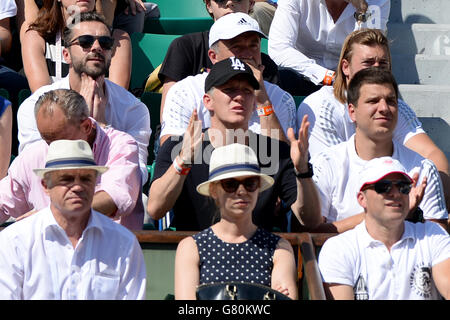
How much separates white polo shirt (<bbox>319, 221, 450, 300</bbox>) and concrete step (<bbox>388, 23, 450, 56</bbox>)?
3.38m

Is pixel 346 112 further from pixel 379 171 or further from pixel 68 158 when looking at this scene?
pixel 68 158

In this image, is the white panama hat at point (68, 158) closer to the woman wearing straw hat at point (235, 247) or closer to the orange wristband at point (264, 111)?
the woman wearing straw hat at point (235, 247)

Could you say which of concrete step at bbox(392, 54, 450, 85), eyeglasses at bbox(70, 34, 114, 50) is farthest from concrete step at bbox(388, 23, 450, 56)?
eyeglasses at bbox(70, 34, 114, 50)

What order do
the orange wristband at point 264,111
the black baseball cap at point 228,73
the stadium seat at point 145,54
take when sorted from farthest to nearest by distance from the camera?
the stadium seat at point 145,54 < the orange wristband at point 264,111 < the black baseball cap at point 228,73

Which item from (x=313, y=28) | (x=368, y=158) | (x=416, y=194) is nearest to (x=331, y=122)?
(x=368, y=158)

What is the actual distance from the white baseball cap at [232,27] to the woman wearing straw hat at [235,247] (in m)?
1.46

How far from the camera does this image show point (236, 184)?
4.23 metres

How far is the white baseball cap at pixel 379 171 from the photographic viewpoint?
14.2 ft

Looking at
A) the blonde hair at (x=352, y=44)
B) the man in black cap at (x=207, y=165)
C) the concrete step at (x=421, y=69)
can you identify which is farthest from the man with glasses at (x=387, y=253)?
the concrete step at (x=421, y=69)

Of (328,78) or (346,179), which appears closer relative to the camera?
(346,179)

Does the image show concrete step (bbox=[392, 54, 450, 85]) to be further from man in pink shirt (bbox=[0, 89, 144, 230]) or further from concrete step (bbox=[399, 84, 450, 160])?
man in pink shirt (bbox=[0, 89, 144, 230])

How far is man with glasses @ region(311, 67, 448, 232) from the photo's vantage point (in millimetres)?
4973

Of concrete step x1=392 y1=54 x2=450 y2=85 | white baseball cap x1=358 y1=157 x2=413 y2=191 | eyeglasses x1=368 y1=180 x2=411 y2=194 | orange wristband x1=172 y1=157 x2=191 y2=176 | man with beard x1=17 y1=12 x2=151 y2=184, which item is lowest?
eyeglasses x1=368 y1=180 x2=411 y2=194

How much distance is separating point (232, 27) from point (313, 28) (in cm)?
130
